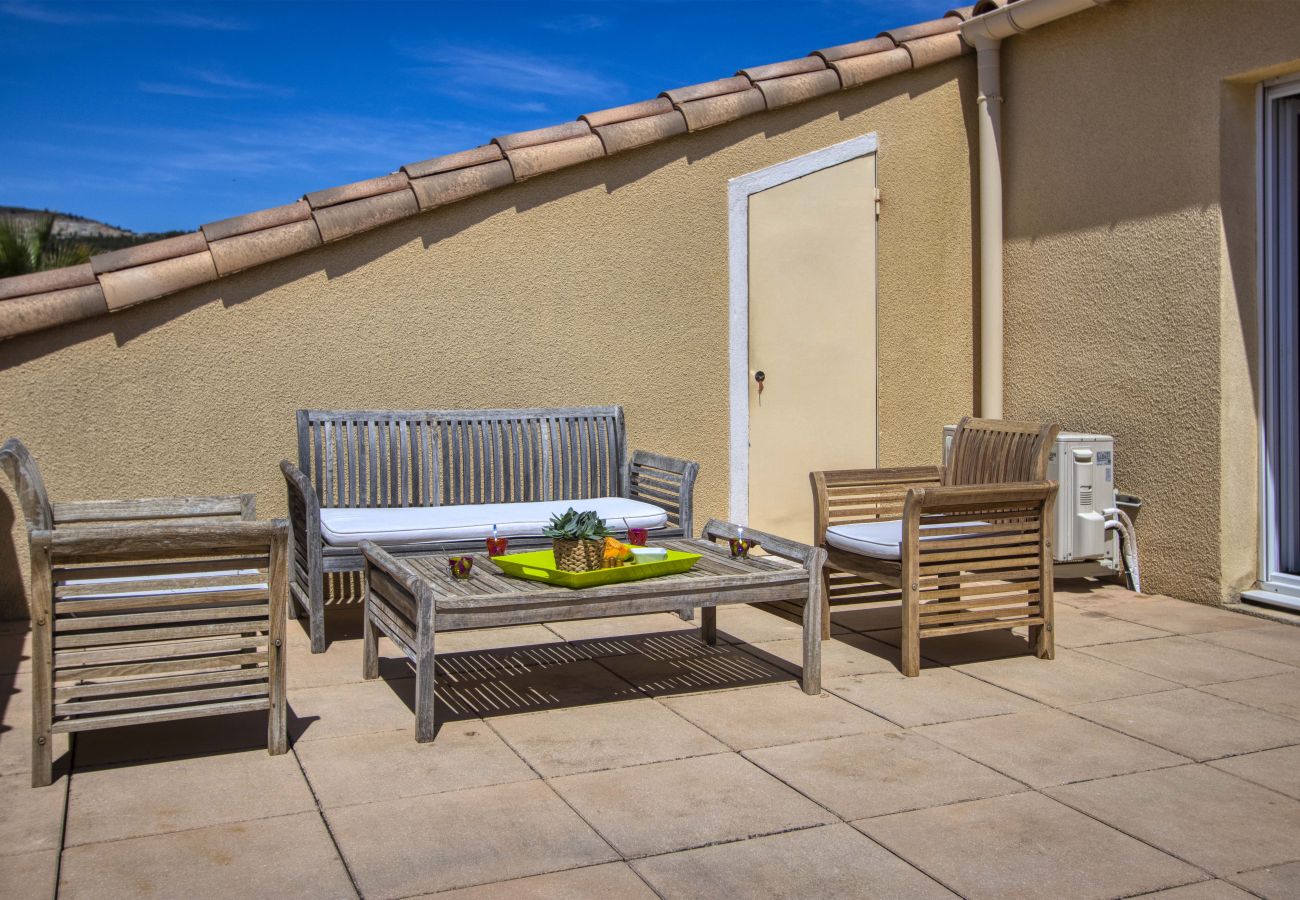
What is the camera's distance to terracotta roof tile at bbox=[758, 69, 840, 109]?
607 centimetres

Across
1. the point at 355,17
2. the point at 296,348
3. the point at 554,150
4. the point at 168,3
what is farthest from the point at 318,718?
the point at 168,3

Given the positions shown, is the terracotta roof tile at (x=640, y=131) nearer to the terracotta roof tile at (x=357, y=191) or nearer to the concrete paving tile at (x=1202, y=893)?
the terracotta roof tile at (x=357, y=191)

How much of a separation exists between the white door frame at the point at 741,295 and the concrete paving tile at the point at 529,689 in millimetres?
2046

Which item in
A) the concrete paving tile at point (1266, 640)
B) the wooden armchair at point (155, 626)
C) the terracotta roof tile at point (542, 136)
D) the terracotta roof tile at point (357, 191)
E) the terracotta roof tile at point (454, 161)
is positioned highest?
the terracotta roof tile at point (542, 136)

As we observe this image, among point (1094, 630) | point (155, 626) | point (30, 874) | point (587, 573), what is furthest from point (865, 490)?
point (30, 874)

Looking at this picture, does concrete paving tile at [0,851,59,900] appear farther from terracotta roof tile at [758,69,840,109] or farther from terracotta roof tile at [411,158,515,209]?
terracotta roof tile at [758,69,840,109]

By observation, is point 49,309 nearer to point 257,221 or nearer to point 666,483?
point 257,221

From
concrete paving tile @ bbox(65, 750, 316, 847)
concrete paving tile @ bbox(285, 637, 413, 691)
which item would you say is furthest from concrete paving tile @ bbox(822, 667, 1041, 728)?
concrete paving tile @ bbox(65, 750, 316, 847)

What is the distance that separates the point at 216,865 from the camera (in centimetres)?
263

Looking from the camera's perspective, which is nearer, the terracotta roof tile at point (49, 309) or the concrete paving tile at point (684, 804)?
the concrete paving tile at point (684, 804)

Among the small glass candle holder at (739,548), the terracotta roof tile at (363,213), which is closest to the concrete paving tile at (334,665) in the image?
the small glass candle holder at (739,548)

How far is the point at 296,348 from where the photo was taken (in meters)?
5.38

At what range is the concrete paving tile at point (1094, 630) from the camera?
189 inches

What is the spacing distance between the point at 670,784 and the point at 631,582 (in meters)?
0.81
